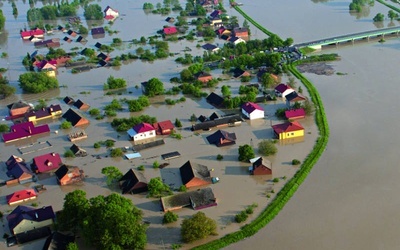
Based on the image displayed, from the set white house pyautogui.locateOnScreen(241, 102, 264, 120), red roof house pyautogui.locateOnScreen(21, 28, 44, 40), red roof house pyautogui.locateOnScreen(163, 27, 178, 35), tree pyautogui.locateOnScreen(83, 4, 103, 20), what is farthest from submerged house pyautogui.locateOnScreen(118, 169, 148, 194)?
tree pyautogui.locateOnScreen(83, 4, 103, 20)

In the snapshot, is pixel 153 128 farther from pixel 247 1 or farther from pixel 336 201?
pixel 247 1


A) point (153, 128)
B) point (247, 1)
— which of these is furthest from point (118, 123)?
point (247, 1)

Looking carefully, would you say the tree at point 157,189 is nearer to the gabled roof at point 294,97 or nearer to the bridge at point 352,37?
the gabled roof at point 294,97

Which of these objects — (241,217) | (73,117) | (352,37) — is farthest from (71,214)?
(352,37)

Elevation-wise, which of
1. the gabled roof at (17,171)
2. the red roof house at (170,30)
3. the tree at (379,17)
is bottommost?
the gabled roof at (17,171)

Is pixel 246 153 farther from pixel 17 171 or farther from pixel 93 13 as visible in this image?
pixel 93 13

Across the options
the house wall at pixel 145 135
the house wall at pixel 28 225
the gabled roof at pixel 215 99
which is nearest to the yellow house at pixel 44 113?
the house wall at pixel 145 135
